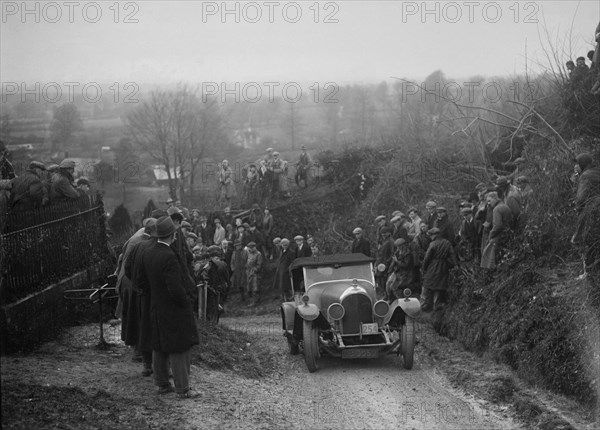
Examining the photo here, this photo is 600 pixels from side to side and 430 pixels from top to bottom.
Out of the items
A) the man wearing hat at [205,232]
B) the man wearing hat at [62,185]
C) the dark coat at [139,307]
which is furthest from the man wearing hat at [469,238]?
the man wearing hat at [205,232]

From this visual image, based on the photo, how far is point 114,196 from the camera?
3756 centimetres

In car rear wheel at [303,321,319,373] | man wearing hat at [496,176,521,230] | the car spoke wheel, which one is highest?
man wearing hat at [496,176,521,230]

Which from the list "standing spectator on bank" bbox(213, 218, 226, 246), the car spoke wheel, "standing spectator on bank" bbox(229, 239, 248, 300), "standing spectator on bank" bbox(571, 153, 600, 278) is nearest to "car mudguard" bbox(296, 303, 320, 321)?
the car spoke wheel

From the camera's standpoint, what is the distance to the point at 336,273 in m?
13.0

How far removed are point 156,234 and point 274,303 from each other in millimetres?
12881

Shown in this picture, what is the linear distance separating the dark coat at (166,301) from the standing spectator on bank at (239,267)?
497 inches

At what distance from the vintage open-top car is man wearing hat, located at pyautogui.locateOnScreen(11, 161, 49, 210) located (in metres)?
4.65

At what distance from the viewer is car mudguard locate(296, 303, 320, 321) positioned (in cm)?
1160

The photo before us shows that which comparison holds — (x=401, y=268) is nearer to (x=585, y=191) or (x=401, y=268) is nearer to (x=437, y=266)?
(x=437, y=266)

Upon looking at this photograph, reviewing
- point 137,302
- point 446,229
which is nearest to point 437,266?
point 446,229

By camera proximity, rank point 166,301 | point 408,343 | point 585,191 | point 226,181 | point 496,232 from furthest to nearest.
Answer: point 226,181
point 496,232
point 408,343
point 585,191
point 166,301

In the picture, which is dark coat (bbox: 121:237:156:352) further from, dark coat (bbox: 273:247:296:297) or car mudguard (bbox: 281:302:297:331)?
dark coat (bbox: 273:247:296:297)

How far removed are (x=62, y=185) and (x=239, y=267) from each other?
28.1 ft

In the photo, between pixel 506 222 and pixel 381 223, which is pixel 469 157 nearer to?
pixel 381 223
